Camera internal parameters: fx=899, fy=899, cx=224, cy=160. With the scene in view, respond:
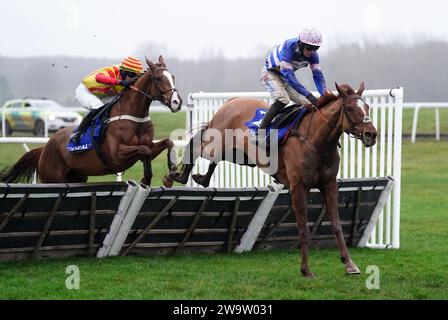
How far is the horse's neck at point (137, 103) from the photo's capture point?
9211 mm

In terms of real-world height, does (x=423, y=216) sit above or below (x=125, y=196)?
below

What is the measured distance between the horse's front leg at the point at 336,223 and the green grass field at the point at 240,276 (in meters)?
0.10

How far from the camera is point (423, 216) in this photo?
42.6ft

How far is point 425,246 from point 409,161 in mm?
9695

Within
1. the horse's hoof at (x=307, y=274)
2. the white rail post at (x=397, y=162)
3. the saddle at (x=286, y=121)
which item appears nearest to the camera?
the horse's hoof at (x=307, y=274)

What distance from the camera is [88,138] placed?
9445mm

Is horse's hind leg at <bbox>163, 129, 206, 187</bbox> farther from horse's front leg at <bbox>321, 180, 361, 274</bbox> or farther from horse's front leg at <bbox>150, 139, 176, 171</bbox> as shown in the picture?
horse's front leg at <bbox>321, 180, 361, 274</bbox>

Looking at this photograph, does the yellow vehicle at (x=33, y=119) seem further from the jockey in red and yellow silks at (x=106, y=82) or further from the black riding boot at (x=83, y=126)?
the black riding boot at (x=83, y=126)

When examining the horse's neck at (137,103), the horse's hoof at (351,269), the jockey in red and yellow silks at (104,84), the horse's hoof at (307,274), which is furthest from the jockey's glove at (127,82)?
the horse's hoof at (351,269)

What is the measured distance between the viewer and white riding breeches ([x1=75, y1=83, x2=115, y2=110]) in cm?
980

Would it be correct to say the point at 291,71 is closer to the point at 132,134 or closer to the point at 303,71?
the point at 132,134

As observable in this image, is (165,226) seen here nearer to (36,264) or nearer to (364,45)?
(36,264)
